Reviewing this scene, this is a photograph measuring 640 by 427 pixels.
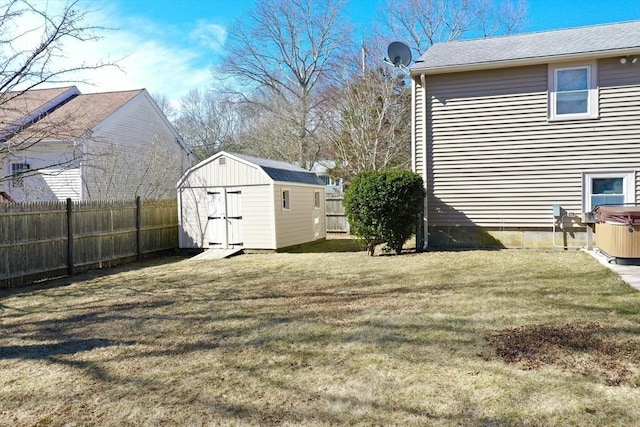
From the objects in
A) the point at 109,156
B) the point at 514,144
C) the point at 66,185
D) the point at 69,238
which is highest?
the point at 109,156

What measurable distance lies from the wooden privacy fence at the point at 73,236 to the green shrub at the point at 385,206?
17.6 feet

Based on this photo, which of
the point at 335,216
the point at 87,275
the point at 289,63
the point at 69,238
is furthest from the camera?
the point at 289,63

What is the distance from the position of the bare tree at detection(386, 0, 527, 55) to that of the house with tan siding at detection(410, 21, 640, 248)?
14385 millimetres

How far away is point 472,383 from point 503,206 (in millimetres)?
8145

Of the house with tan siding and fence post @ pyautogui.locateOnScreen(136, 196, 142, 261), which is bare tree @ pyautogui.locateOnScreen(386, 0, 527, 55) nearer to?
the house with tan siding

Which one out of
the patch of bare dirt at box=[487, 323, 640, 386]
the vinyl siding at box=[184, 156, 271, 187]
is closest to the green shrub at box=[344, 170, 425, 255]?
the vinyl siding at box=[184, 156, 271, 187]

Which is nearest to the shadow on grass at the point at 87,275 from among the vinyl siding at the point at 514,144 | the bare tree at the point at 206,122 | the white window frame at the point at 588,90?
the vinyl siding at the point at 514,144

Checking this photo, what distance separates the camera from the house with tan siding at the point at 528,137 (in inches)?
396

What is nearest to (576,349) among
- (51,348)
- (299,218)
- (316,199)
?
(51,348)

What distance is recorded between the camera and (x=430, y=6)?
25.1 metres

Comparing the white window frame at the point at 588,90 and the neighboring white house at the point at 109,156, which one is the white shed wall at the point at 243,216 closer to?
the neighboring white house at the point at 109,156

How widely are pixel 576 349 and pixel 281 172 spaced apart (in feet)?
33.3

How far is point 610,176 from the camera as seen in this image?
1012 cm

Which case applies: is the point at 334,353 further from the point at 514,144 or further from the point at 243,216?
the point at 243,216
